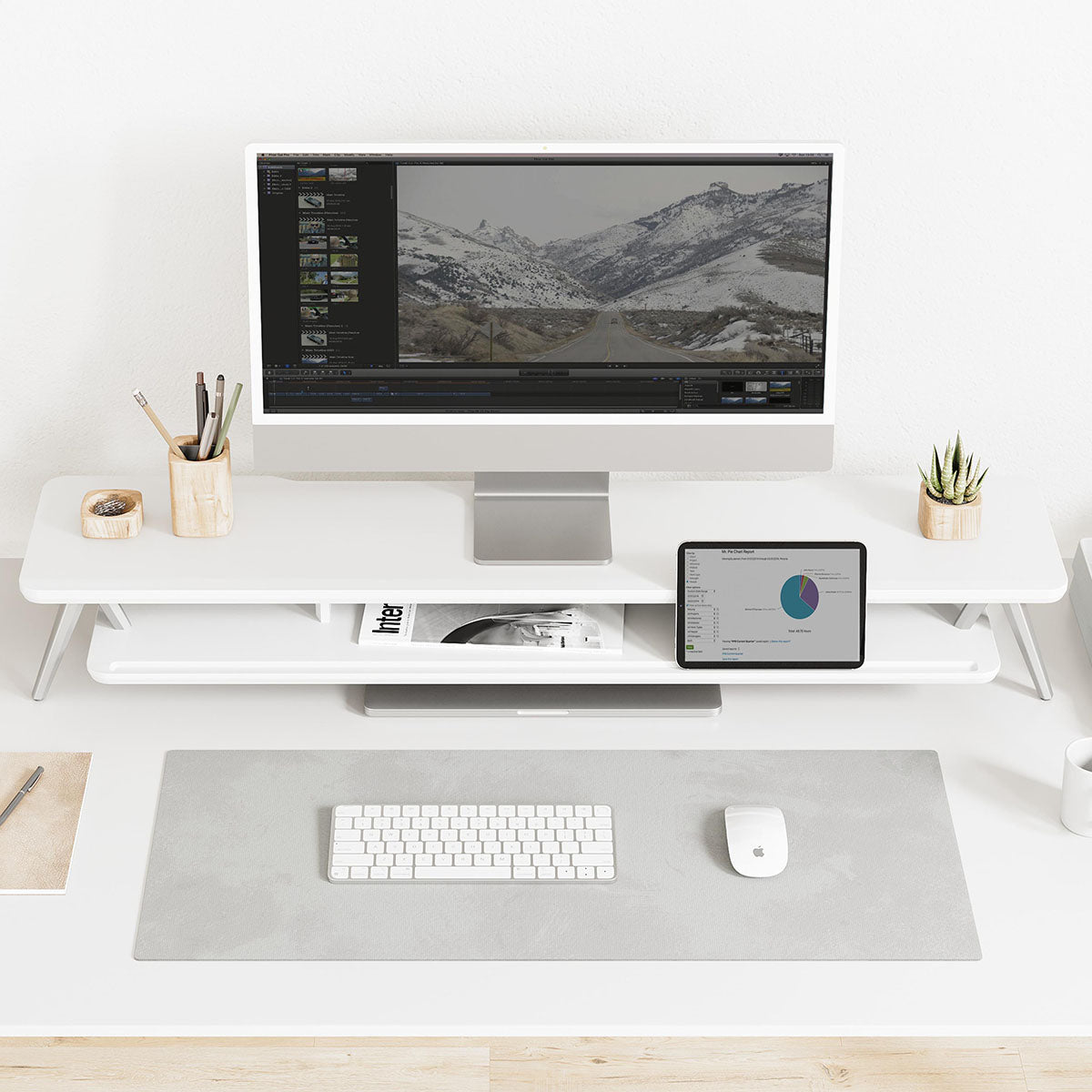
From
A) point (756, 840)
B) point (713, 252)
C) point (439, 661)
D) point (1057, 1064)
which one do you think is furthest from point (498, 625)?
point (1057, 1064)

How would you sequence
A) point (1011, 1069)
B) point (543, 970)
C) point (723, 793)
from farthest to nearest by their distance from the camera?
point (1011, 1069) < point (723, 793) < point (543, 970)

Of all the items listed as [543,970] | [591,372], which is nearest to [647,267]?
[591,372]

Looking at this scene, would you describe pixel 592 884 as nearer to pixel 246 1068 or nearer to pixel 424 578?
pixel 424 578

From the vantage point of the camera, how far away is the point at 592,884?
1.31 m

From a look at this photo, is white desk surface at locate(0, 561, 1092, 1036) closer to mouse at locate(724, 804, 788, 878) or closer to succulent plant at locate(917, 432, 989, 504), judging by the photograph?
mouse at locate(724, 804, 788, 878)

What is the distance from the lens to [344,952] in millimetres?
1229

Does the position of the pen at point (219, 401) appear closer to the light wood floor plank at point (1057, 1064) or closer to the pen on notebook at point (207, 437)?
the pen on notebook at point (207, 437)

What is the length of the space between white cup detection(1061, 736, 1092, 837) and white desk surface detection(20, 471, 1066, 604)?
0.19 meters

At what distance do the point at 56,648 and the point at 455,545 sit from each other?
0.50 meters

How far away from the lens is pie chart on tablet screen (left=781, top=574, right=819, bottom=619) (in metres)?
1.46

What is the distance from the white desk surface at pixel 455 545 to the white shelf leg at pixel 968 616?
64 millimetres

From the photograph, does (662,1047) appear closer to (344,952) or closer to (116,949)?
(344,952)

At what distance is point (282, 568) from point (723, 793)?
22.3 inches

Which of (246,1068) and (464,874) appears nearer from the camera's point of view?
(464,874)
